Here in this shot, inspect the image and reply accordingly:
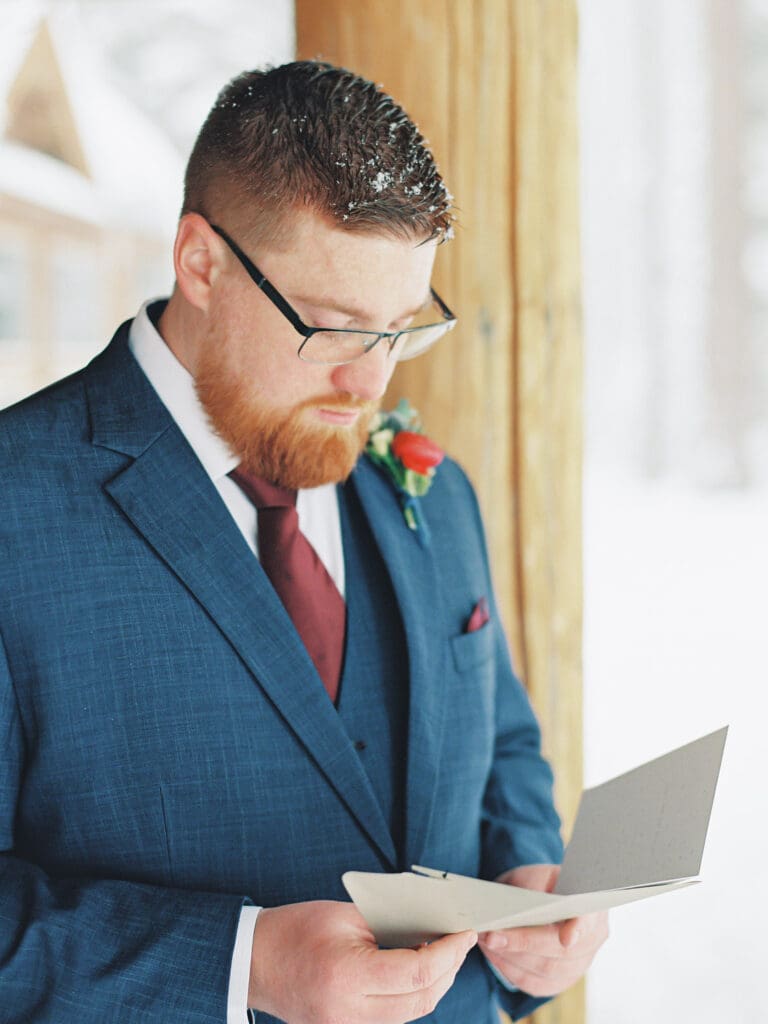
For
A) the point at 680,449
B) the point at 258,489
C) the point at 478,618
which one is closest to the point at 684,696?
the point at 680,449

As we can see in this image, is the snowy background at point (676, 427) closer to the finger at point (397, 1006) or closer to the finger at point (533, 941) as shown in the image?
the finger at point (533, 941)

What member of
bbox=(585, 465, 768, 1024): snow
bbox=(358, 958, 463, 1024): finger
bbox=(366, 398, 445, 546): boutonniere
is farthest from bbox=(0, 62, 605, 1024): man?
bbox=(585, 465, 768, 1024): snow

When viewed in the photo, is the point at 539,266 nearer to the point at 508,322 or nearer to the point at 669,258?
the point at 508,322

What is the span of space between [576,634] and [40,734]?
105cm

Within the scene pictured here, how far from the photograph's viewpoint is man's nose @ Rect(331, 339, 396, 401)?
135cm

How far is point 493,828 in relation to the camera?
1598 millimetres

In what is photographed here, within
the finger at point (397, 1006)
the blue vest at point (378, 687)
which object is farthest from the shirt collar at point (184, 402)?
the finger at point (397, 1006)

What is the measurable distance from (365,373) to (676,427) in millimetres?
1150

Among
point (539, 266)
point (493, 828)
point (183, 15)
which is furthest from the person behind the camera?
point (183, 15)

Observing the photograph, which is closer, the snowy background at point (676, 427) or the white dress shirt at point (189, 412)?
the white dress shirt at point (189, 412)

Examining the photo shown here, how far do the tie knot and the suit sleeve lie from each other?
42 centimetres

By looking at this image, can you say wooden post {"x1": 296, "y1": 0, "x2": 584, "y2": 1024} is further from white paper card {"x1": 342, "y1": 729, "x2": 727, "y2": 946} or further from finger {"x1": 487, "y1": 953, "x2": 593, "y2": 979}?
white paper card {"x1": 342, "y1": 729, "x2": 727, "y2": 946}

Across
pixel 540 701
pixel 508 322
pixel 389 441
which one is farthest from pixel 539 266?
pixel 540 701

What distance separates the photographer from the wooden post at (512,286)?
1.71 metres
